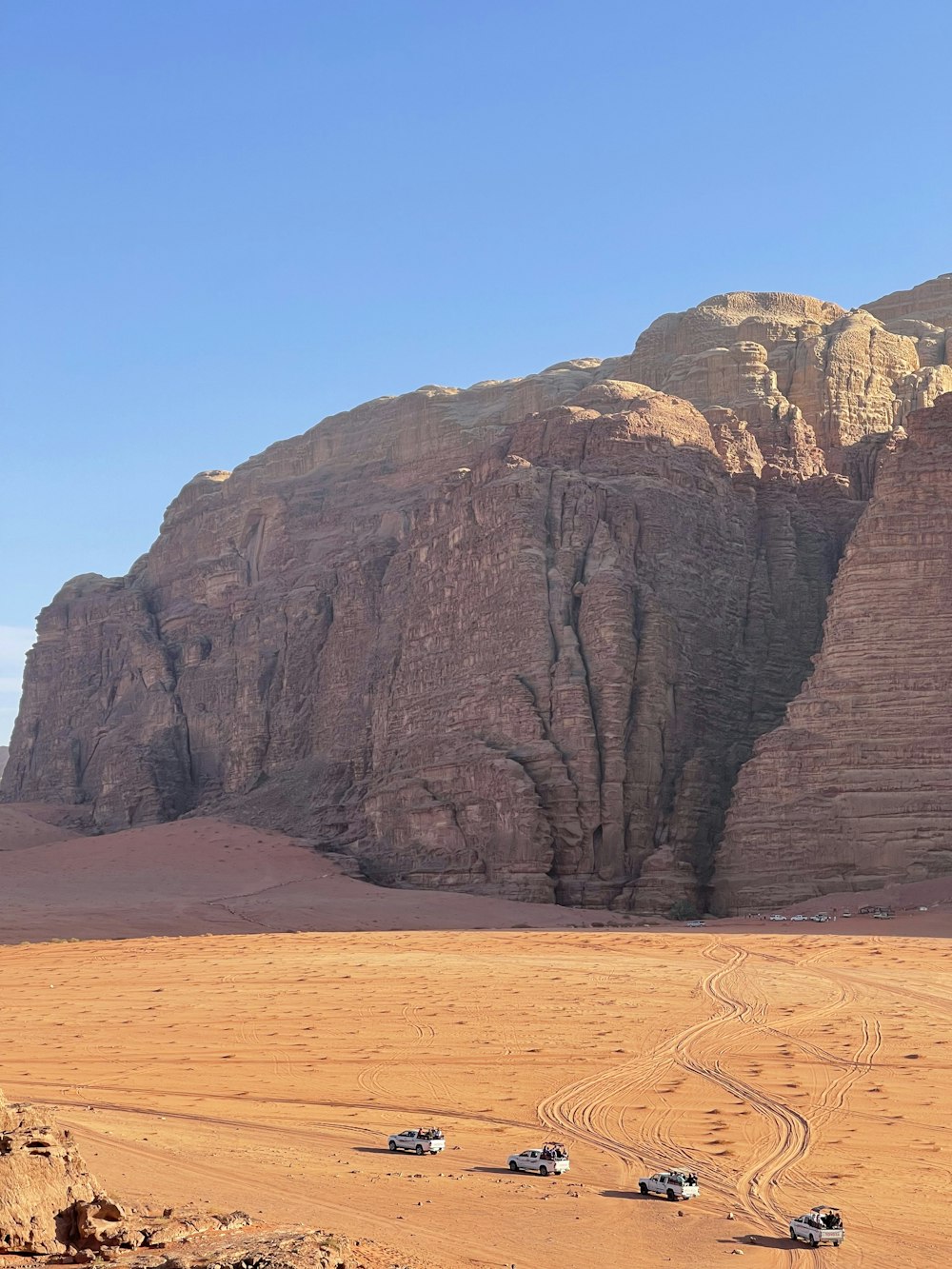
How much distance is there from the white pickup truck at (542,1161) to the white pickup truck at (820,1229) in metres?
2.74

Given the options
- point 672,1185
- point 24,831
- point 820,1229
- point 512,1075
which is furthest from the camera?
point 24,831

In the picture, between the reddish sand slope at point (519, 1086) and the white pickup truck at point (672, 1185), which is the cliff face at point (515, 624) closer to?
the reddish sand slope at point (519, 1086)

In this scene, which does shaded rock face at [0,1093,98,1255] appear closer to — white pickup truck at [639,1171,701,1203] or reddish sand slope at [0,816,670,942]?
white pickup truck at [639,1171,701,1203]

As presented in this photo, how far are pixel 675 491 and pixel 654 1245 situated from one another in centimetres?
4800

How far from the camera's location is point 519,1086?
20.3m

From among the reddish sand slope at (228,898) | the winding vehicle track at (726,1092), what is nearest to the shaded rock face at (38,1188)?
the winding vehicle track at (726,1092)

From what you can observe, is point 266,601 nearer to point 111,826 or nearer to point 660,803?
point 111,826

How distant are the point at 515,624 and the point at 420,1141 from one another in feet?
133

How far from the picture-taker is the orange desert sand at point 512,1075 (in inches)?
529

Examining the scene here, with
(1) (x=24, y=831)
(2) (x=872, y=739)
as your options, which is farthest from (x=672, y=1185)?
(1) (x=24, y=831)

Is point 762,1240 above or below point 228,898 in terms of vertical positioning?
below

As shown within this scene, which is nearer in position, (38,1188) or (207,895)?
(38,1188)

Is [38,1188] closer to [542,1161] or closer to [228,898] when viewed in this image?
A: [542,1161]

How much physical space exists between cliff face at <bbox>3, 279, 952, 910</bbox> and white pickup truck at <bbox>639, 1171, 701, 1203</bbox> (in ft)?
116
